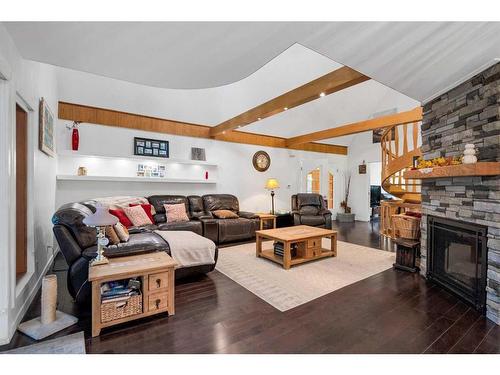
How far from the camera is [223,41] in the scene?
183 cm

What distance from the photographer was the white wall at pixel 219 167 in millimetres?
4620

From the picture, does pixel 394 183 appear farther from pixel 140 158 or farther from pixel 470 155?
pixel 140 158

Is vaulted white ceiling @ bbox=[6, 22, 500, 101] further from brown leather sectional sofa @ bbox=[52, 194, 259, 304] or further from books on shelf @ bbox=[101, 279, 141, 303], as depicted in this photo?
books on shelf @ bbox=[101, 279, 141, 303]

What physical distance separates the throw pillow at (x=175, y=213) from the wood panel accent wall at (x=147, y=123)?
1.73 meters

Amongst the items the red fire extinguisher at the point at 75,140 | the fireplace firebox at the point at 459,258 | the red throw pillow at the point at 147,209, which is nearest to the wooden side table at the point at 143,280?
the red throw pillow at the point at 147,209

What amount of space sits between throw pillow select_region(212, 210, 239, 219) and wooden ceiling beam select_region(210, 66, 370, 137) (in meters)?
1.88

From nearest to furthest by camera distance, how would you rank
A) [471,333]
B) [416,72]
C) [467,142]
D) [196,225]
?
[471,333] → [416,72] → [467,142] → [196,225]

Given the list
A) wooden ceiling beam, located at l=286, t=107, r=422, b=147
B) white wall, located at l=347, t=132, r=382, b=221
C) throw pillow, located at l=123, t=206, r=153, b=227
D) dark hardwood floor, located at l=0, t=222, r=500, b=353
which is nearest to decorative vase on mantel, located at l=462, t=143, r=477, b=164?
dark hardwood floor, located at l=0, t=222, r=500, b=353

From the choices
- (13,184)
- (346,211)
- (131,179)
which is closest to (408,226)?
(13,184)

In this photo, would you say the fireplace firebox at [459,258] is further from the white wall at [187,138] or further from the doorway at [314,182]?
the doorway at [314,182]

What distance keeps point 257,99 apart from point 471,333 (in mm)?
5158

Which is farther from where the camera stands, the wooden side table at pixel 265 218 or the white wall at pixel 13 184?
the wooden side table at pixel 265 218
